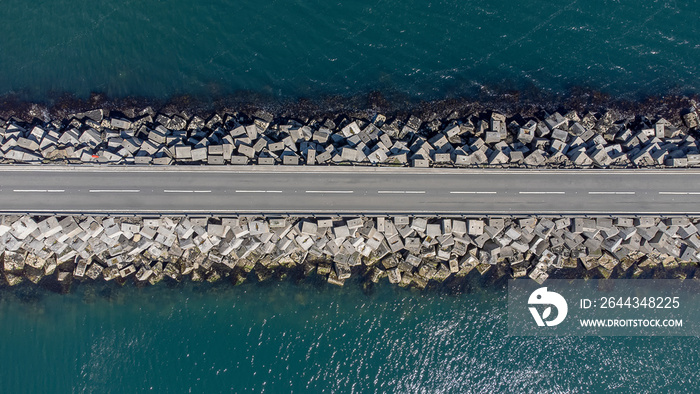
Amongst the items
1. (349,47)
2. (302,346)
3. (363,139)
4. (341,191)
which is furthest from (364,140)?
(302,346)

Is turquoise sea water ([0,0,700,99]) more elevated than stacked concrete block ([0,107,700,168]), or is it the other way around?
turquoise sea water ([0,0,700,99])

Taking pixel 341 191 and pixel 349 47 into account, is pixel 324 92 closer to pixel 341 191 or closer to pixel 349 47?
pixel 349 47

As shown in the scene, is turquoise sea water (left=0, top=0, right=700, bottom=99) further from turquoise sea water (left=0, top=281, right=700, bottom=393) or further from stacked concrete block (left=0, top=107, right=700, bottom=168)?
turquoise sea water (left=0, top=281, right=700, bottom=393)

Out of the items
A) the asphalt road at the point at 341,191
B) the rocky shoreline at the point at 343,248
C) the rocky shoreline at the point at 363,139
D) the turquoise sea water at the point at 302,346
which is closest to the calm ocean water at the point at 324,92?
the turquoise sea water at the point at 302,346

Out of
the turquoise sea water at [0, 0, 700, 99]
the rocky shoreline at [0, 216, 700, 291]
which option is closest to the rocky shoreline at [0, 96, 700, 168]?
the turquoise sea water at [0, 0, 700, 99]

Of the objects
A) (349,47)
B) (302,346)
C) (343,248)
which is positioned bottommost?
(302,346)

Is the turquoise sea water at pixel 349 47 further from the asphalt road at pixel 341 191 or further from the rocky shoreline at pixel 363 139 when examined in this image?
the asphalt road at pixel 341 191
